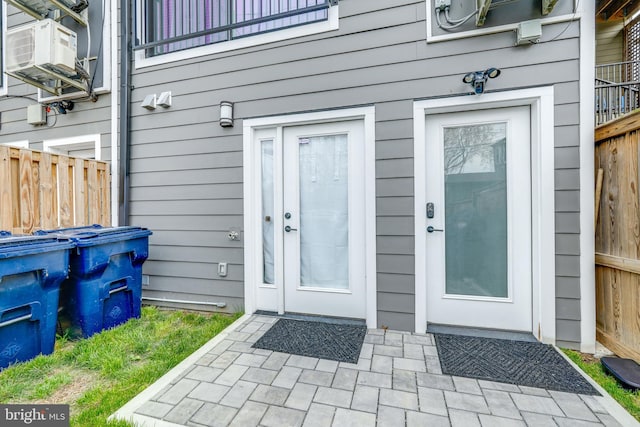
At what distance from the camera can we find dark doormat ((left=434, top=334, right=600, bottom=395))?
1.79 m

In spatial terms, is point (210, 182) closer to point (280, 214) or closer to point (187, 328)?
point (280, 214)

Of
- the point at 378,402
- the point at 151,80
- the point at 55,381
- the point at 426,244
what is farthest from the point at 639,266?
the point at 151,80

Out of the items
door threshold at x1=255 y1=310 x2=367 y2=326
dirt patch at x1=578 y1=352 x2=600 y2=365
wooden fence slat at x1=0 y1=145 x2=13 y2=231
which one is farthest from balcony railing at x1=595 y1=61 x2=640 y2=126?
wooden fence slat at x1=0 y1=145 x2=13 y2=231

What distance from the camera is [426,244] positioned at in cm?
254

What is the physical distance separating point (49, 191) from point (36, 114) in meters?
1.74

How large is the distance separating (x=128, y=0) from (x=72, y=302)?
3283mm

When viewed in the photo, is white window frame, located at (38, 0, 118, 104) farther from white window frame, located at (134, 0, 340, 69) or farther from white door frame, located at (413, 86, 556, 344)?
white door frame, located at (413, 86, 556, 344)

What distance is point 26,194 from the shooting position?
2.57 metres

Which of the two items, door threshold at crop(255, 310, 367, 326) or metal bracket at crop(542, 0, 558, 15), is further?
door threshold at crop(255, 310, 367, 326)

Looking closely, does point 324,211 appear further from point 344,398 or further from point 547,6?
point 547,6

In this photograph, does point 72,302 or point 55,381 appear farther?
point 72,302

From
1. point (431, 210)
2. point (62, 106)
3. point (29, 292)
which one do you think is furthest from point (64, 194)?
point (431, 210)

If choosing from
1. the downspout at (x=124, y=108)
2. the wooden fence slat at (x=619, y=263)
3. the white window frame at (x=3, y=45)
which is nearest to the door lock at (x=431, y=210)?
the wooden fence slat at (x=619, y=263)

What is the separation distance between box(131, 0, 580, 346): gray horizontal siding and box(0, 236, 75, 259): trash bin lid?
104 centimetres
